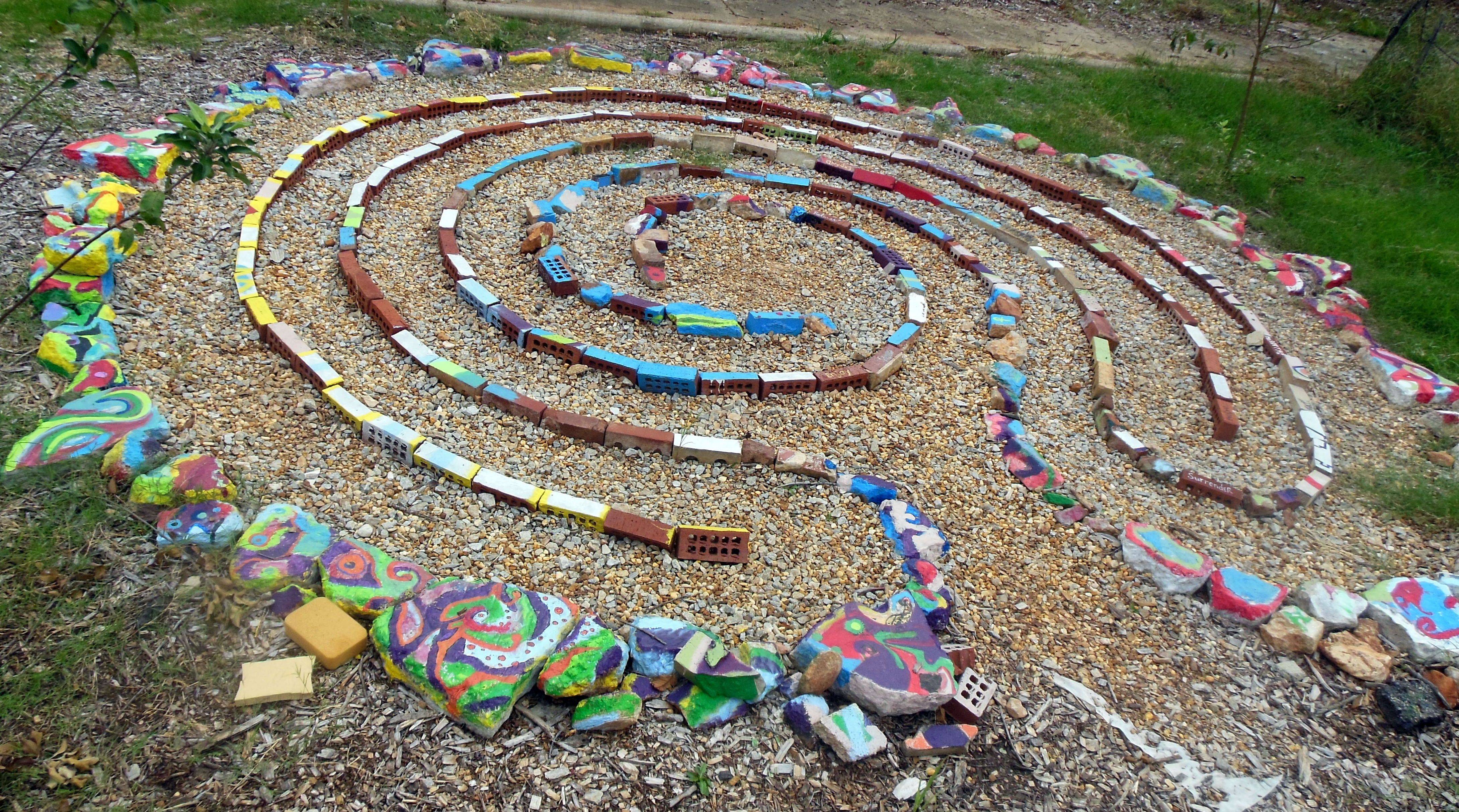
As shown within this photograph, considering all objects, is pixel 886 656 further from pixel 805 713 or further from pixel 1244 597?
pixel 1244 597

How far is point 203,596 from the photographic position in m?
4.73

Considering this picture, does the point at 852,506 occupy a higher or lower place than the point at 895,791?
higher

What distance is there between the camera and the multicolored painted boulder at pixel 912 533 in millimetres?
5781

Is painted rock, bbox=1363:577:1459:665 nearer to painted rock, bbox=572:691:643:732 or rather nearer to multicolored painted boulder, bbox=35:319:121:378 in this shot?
painted rock, bbox=572:691:643:732

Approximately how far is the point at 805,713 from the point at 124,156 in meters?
8.54

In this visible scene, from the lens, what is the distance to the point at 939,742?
4.58m

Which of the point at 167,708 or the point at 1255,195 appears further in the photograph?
the point at 1255,195

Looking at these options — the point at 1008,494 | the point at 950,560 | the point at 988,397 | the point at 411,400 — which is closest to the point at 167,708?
the point at 411,400

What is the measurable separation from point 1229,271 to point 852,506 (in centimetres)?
709

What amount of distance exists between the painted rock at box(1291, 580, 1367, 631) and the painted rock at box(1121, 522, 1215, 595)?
579 mm

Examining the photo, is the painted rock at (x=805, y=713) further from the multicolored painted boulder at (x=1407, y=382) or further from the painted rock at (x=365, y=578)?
the multicolored painted boulder at (x=1407, y=382)

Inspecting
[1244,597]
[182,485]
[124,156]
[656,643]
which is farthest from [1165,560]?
[124,156]

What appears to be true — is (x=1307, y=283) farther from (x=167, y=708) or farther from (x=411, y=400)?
(x=167, y=708)

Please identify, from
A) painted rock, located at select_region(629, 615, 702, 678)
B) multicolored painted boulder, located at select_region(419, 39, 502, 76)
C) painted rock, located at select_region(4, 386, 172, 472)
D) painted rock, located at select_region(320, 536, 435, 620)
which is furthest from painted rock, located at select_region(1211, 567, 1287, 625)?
multicolored painted boulder, located at select_region(419, 39, 502, 76)
